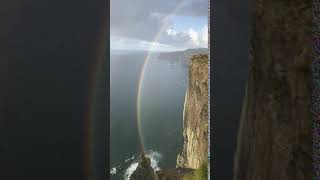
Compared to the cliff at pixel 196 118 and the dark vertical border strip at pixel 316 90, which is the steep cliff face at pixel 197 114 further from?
the dark vertical border strip at pixel 316 90

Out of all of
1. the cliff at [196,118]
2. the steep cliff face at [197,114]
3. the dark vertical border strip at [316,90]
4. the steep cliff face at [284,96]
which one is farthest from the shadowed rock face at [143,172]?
the steep cliff face at [284,96]

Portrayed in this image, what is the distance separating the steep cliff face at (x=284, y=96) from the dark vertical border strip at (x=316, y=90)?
0.61 ft

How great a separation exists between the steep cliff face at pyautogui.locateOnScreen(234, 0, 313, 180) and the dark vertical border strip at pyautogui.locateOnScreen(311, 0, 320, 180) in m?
0.19

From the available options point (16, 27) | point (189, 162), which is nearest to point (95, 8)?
point (16, 27)

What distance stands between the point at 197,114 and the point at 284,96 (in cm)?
1899

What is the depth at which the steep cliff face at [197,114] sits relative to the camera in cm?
1959

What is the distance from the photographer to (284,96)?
3.23 meters

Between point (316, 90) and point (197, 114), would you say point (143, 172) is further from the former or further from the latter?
point (316, 90)

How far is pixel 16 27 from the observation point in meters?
2.94

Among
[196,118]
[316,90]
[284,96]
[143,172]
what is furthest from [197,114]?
[284,96]

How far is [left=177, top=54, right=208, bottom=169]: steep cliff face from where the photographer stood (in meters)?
19.6

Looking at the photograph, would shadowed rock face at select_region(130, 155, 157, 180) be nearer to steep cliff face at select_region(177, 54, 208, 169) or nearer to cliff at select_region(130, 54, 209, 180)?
cliff at select_region(130, 54, 209, 180)

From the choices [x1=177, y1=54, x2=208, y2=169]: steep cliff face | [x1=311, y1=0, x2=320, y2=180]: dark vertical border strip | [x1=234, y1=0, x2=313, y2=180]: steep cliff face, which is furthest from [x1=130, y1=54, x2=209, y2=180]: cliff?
[x1=234, y1=0, x2=313, y2=180]: steep cliff face

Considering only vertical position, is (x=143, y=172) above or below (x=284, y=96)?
below
